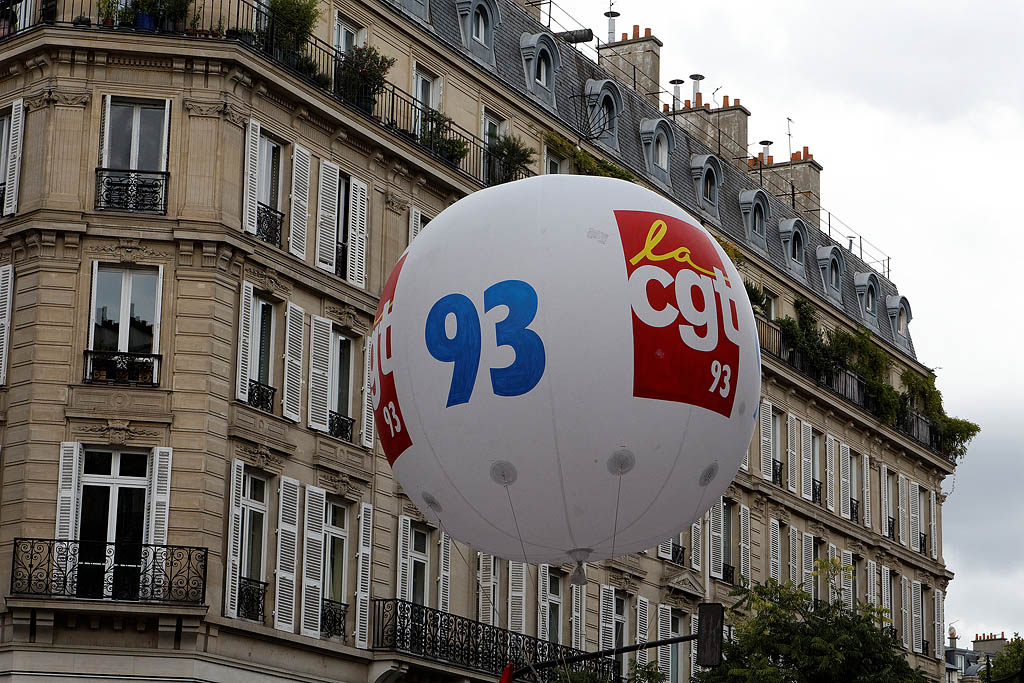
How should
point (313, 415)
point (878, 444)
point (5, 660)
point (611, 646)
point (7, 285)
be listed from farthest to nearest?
point (878, 444), point (611, 646), point (313, 415), point (7, 285), point (5, 660)

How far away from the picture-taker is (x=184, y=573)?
27328mm

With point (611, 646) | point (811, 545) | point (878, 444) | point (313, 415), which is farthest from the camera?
point (878, 444)

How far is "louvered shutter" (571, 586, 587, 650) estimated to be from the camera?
36312 millimetres

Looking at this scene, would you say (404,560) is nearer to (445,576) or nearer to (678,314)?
(445,576)

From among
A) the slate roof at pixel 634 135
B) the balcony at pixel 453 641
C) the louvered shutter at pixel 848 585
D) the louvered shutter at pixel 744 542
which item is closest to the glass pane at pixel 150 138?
the slate roof at pixel 634 135

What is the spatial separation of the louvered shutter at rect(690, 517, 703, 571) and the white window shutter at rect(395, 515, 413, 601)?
10.1 metres

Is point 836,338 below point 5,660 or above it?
above

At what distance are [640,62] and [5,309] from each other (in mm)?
21699

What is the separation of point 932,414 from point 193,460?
1182 inches

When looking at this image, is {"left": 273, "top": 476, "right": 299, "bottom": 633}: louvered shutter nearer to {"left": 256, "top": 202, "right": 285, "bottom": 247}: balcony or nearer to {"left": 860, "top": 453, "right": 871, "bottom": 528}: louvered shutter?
{"left": 256, "top": 202, "right": 285, "bottom": 247}: balcony

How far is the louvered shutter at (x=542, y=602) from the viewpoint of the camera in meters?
35.2

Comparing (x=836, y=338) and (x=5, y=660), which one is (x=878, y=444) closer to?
(x=836, y=338)

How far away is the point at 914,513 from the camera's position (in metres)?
52.3

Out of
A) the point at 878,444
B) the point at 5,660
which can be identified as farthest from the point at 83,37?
the point at 878,444
